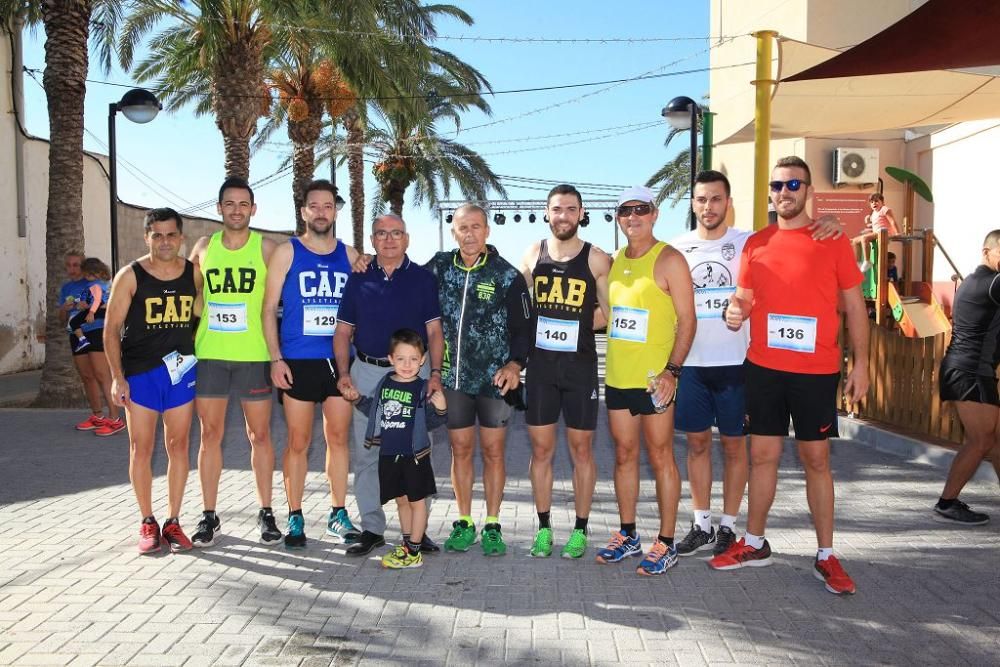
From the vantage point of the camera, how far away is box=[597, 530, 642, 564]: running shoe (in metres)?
5.14

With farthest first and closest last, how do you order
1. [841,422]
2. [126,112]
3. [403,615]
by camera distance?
[126,112], [841,422], [403,615]

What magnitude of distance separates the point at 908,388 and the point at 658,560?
18.2 ft

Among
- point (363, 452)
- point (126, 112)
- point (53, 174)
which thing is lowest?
point (363, 452)

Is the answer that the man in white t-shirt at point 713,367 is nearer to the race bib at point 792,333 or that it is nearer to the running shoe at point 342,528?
the race bib at point 792,333

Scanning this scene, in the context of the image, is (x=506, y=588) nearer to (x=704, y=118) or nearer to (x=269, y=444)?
(x=269, y=444)

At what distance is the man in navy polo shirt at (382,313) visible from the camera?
Result: 5.27 metres

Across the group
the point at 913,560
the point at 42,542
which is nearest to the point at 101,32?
the point at 42,542

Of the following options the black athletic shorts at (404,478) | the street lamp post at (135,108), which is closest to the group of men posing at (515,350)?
the black athletic shorts at (404,478)

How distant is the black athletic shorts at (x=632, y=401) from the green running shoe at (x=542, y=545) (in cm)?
87

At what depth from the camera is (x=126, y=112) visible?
13453 mm

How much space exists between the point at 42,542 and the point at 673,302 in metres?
4.21

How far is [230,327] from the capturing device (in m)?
5.45

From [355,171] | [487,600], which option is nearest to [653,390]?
[487,600]

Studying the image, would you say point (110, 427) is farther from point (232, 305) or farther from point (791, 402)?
point (791, 402)
